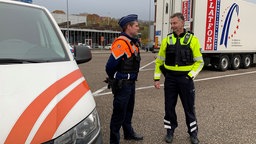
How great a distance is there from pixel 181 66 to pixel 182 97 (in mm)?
466

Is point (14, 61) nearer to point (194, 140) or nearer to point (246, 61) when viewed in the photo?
point (194, 140)

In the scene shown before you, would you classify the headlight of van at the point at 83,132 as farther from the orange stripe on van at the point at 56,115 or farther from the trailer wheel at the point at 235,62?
the trailer wheel at the point at 235,62

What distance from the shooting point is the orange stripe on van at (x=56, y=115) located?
179cm

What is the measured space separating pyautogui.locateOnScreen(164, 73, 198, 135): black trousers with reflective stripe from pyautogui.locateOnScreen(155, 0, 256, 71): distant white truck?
8.51 m

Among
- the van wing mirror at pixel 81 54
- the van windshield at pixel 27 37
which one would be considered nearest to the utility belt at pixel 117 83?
the van wing mirror at pixel 81 54

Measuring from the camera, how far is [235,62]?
15.1 meters

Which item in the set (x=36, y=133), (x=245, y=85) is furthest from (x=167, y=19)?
(x=36, y=133)

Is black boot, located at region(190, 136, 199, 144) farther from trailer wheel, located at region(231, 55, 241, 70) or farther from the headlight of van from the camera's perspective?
trailer wheel, located at region(231, 55, 241, 70)

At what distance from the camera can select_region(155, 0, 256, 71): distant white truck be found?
40.7 feet

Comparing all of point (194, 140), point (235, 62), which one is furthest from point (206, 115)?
point (235, 62)

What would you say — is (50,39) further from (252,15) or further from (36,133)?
(252,15)

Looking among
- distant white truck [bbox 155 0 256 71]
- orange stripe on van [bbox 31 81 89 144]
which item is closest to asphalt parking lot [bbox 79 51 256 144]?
orange stripe on van [bbox 31 81 89 144]

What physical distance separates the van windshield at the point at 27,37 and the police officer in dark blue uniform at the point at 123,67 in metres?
0.77

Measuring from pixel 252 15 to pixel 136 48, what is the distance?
47.0 feet
